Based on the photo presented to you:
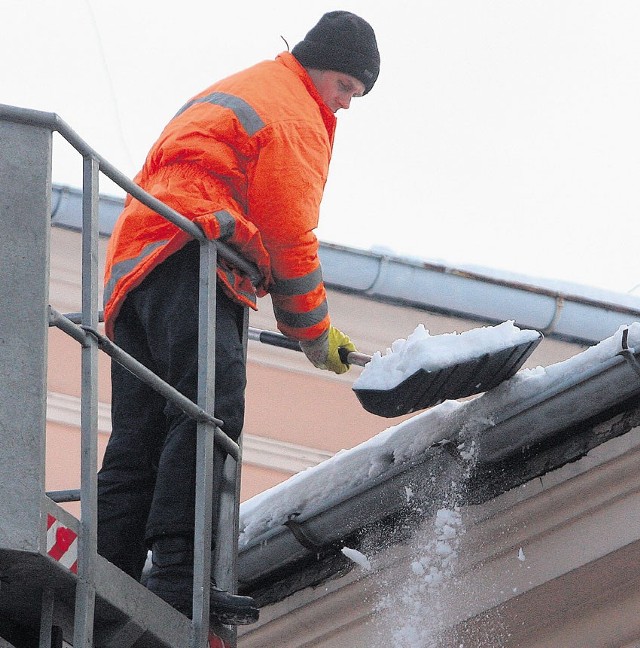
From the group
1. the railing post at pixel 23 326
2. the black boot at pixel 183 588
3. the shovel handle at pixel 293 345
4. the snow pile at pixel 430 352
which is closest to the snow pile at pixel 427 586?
the snow pile at pixel 430 352

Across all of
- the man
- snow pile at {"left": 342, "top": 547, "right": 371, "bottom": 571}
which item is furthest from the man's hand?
snow pile at {"left": 342, "top": 547, "right": 371, "bottom": 571}

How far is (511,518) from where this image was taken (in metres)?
3.61

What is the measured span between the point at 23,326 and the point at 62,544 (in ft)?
1.36

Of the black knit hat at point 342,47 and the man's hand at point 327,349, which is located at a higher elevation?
the black knit hat at point 342,47

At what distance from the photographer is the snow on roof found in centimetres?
342

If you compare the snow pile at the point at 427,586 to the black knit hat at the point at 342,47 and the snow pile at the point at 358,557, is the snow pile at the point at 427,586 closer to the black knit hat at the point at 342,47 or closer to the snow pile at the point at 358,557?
the snow pile at the point at 358,557

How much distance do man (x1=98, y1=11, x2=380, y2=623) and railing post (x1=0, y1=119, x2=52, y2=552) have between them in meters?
0.74

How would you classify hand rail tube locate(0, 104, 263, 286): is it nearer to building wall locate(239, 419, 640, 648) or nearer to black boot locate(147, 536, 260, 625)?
black boot locate(147, 536, 260, 625)

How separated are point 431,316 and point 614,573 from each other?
473 centimetres

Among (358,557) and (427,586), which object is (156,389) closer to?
(358,557)

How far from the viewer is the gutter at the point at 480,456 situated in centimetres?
336

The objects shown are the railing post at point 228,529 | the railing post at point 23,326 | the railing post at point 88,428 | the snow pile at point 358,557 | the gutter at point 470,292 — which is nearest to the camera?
the railing post at point 23,326

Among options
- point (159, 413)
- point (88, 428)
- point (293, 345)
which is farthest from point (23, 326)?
point (293, 345)

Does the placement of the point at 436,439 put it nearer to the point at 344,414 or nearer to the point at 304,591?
the point at 304,591
